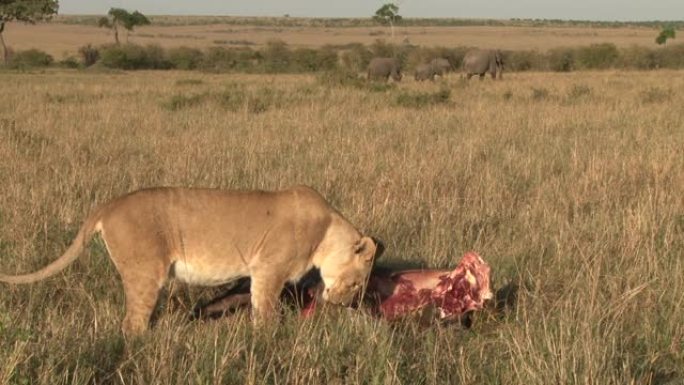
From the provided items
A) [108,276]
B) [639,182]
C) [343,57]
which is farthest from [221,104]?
[343,57]

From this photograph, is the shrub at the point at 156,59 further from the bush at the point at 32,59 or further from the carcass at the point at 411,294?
the carcass at the point at 411,294

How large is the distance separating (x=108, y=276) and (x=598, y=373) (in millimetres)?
3103

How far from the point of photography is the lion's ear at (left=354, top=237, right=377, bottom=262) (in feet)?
15.5

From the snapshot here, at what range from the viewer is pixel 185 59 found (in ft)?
176

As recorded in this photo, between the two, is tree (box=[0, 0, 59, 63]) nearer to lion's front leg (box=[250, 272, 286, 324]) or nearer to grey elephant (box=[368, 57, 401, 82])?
grey elephant (box=[368, 57, 401, 82])

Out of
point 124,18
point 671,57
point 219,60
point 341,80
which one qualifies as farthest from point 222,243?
point 124,18

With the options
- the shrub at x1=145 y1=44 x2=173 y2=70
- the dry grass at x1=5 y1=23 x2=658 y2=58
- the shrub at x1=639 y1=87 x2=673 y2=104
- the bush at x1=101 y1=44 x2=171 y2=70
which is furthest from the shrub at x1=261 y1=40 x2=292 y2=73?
the shrub at x1=639 y1=87 x2=673 y2=104

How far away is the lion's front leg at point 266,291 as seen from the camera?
455cm

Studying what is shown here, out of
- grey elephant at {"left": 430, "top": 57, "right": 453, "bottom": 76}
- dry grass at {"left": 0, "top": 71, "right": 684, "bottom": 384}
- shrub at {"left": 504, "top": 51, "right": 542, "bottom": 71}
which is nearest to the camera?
dry grass at {"left": 0, "top": 71, "right": 684, "bottom": 384}

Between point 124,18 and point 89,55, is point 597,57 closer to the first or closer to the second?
point 89,55

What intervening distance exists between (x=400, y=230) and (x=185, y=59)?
4890 cm

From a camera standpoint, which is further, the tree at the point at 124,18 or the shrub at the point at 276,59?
the tree at the point at 124,18

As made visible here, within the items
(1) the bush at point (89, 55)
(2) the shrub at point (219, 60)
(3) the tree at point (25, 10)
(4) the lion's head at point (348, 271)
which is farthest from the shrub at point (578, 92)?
(3) the tree at point (25, 10)

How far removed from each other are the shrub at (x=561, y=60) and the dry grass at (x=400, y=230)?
119 feet
